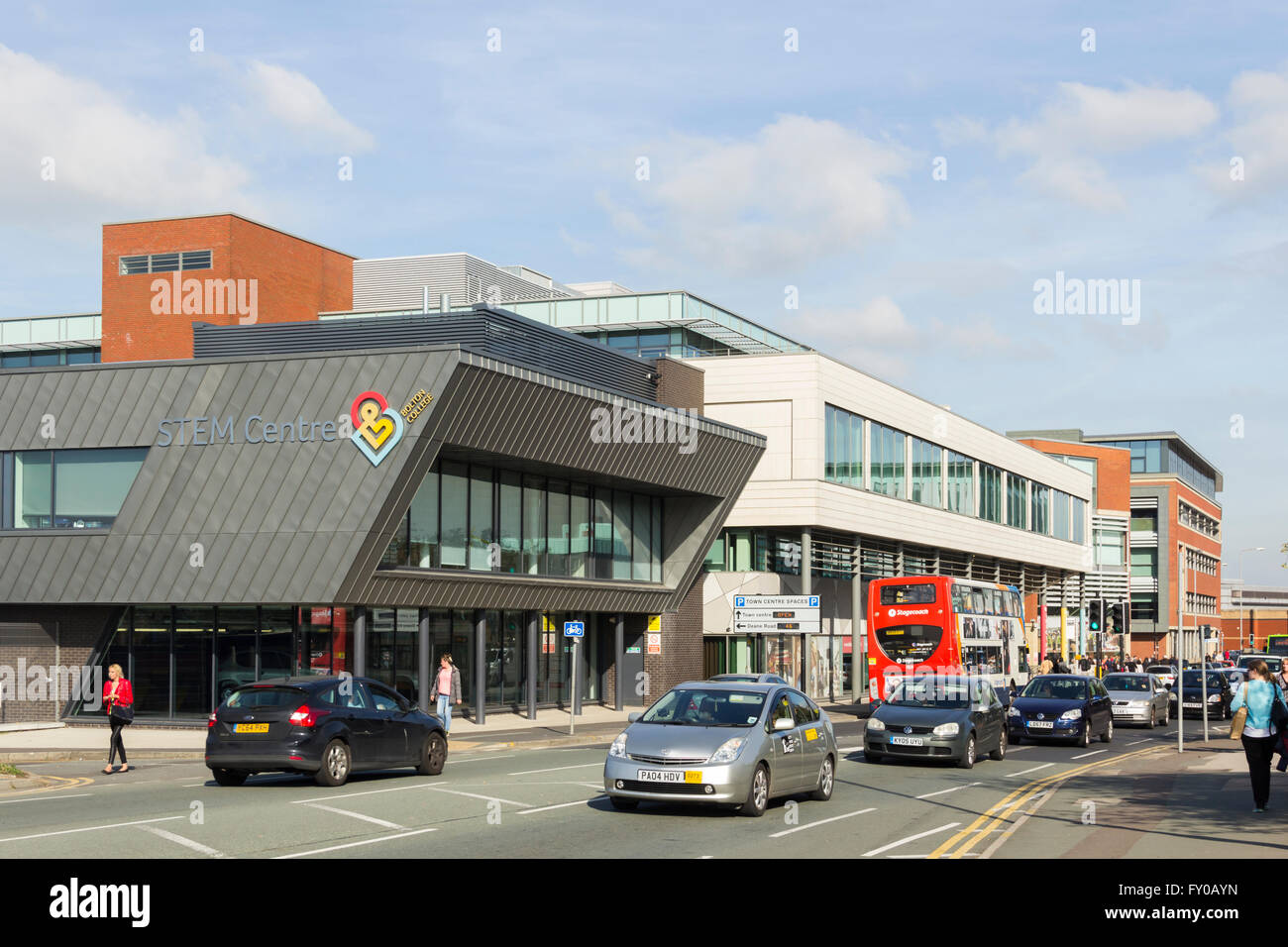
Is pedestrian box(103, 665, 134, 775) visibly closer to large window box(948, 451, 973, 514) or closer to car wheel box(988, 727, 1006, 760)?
car wheel box(988, 727, 1006, 760)

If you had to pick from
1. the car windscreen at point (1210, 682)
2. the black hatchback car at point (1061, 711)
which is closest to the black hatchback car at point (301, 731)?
the black hatchback car at point (1061, 711)

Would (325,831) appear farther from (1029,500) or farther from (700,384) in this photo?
(1029,500)

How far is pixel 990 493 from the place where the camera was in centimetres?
7131

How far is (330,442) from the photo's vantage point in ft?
102

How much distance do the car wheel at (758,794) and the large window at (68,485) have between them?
21.3m

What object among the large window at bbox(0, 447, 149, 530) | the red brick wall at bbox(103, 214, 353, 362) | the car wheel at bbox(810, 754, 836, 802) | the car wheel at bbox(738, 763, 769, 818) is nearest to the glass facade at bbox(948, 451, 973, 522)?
the red brick wall at bbox(103, 214, 353, 362)

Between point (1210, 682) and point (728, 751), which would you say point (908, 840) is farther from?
point (1210, 682)

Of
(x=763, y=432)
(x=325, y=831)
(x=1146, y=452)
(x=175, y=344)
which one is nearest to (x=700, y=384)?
(x=763, y=432)

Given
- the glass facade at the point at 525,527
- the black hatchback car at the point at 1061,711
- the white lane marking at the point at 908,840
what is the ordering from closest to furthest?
the white lane marking at the point at 908,840, the black hatchback car at the point at 1061,711, the glass facade at the point at 525,527

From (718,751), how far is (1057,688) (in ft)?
64.2

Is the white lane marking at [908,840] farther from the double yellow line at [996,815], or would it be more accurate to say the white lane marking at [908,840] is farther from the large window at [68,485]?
the large window at [68,485]

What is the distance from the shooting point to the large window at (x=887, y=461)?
56.9 m

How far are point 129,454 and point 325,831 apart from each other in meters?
21.0

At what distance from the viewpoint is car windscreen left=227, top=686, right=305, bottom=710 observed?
19516 millimetres
